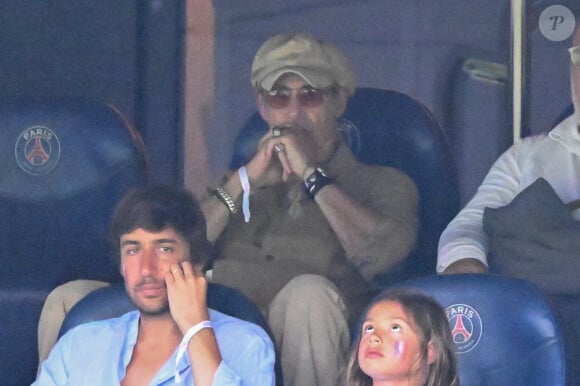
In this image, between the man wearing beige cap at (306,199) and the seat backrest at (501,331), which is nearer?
the seat backrest at (501,331)

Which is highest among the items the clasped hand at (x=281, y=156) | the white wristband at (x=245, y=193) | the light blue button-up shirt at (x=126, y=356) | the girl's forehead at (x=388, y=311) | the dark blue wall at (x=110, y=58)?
the dark blue wall at (x=110, y=58)

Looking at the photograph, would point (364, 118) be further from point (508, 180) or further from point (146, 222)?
point (146, 222)

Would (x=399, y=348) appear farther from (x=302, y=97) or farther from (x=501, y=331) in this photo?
(x=302, y=97)

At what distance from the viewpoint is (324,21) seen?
4.18 metres

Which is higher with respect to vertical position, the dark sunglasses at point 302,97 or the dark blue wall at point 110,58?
the dark blue wall at point 110,58

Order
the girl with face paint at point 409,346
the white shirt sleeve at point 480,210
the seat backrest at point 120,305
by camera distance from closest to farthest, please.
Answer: the girl with face paint at point 409,346 → the seat backrest at point 120,305 → the white shirt sleeve at point 480,210

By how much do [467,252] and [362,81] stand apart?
937mm

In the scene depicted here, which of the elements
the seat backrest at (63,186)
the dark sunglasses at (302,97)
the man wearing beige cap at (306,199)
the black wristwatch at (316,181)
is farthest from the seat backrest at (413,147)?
the seat backrest at (63,186)

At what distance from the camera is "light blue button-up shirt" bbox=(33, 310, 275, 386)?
2.94 metres

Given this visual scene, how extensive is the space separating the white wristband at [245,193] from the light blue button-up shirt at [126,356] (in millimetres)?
587

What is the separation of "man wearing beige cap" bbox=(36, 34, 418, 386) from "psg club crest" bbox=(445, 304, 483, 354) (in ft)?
1.60

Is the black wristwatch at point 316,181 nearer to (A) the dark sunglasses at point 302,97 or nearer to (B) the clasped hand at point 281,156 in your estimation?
(B) the clasped hand at point 281,156

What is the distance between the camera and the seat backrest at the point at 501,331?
9.39ft
